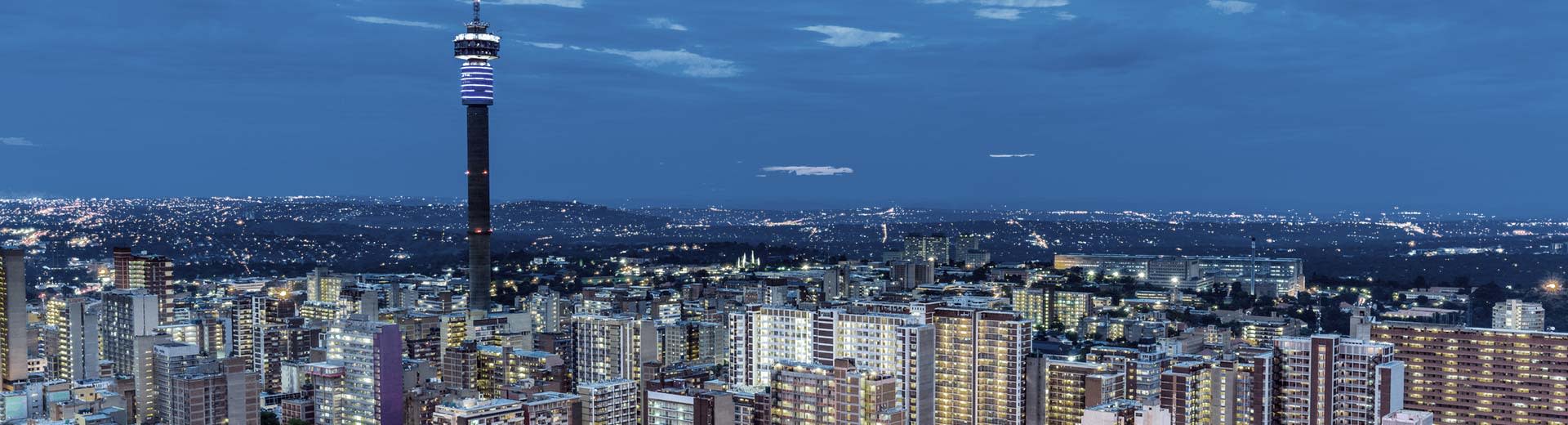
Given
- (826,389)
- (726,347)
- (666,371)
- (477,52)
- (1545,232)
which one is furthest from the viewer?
(1545,232)

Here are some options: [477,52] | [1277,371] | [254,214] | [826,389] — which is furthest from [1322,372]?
[254,214]

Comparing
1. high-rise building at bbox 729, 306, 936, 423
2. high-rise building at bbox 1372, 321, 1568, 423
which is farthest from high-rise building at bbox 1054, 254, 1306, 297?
high-rise building at bbox 729, 306, 936, 423

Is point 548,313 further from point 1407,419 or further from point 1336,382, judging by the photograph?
point 1407,419

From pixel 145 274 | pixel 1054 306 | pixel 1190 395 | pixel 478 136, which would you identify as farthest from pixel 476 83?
pixel 1190 395

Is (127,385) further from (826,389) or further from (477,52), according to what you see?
(477,52)

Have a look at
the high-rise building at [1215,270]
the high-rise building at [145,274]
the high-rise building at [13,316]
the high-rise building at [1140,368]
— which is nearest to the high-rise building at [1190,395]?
Answer: the high-rise building at [1140,368]

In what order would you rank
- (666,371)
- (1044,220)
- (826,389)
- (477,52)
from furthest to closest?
1. (1044,220)
2. (477,52)
3. (666,371)
4. (826,389)
